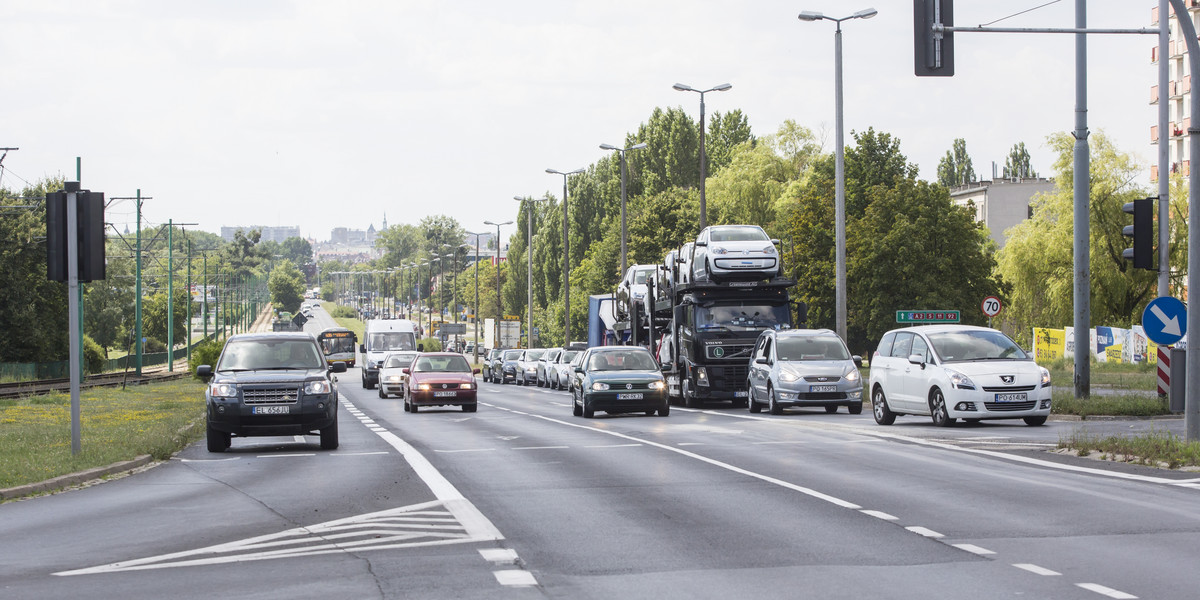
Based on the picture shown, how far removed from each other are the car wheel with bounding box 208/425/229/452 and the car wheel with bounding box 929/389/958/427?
1150cm

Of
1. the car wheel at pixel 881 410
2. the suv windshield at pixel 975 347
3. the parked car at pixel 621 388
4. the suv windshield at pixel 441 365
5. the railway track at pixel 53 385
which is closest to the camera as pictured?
the suv windshield at pixel 975 347

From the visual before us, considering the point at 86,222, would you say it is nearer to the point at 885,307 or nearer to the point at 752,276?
the point at 752,276

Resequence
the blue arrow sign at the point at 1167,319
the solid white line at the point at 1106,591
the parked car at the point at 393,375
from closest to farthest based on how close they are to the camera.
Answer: the solid white line at the point at 1106,591, the blue arrow sign at the point at 1167,319, the parked car at the point at 393,375

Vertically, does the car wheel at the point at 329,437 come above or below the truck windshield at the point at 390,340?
below

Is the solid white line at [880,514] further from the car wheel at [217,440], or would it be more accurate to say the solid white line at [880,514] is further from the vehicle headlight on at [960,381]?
the car wheel at [217,440]

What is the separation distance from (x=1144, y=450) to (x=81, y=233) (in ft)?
43.0

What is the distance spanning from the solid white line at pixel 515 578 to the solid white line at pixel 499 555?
44 centimetres

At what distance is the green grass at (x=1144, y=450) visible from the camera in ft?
50.3

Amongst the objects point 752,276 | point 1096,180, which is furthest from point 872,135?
point 752,276

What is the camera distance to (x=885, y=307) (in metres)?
60.2

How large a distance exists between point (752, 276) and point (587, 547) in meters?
23.9

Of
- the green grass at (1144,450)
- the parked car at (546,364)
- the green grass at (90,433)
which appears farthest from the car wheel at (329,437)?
the parked car at (546,364)

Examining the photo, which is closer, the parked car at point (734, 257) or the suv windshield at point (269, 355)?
the suv windshield at point (269, 355)

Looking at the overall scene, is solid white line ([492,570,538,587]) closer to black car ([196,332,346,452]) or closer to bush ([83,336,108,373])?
black car ([196,332,346,452])
